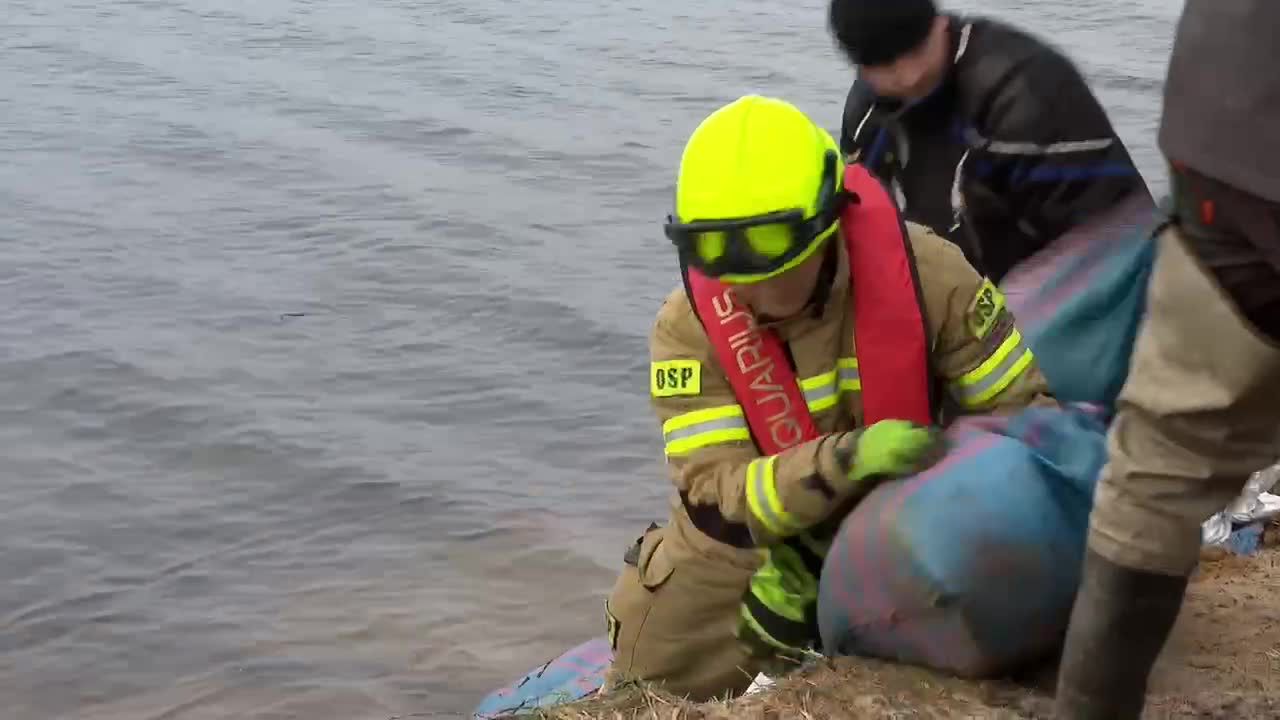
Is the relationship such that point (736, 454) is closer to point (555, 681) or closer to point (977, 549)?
point (977, 549)

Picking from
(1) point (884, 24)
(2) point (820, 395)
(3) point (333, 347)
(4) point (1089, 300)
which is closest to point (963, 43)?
(1) point (884, 24)

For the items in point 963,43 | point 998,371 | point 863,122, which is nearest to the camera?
point 998,371

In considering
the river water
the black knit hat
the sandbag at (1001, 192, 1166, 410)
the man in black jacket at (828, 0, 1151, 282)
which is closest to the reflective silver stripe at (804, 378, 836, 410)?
the sandbag at (1001, 192, 1166, 410)

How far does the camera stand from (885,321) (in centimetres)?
333

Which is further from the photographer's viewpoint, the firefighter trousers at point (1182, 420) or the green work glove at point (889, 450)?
the green work glove at point (889, 450)

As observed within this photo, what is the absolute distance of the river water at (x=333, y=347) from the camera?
6496 mm

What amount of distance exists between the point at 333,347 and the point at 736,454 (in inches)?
241

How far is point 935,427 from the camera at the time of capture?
3225 mm

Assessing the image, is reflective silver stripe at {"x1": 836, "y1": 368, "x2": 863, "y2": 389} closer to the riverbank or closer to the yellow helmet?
the yellow helmet

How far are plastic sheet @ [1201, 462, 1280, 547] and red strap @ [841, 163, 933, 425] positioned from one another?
2.04 meters

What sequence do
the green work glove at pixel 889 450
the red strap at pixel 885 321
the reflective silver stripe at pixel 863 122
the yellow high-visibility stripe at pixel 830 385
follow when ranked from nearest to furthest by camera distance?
1. the green work glove at pixel 889 450
2. the red strap at pixel 885 321
3. the yellow high-visibility stripe at pixel 830 385
4. the reflective silver stripe at pixel 863 122

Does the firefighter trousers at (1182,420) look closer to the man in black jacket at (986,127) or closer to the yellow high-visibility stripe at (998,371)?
the yellow high-visibility stripe at (998,371)

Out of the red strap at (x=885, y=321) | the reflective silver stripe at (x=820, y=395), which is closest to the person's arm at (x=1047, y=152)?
the red strap at (x=885, y=321)

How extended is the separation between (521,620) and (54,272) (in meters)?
5.28
